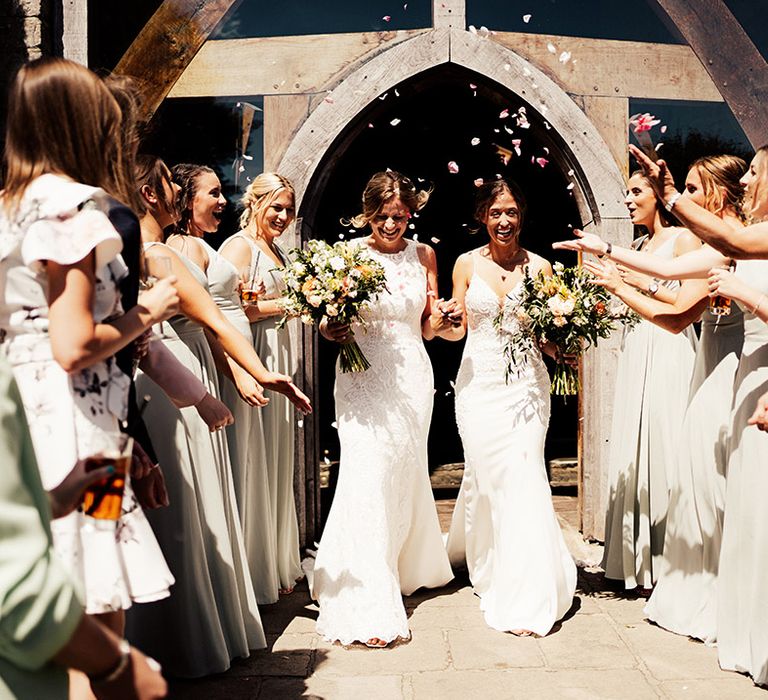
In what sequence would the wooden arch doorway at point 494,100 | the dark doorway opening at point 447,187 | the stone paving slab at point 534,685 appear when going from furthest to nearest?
the dark doorway opening at point 447,187 < the wooden arch doorway at point 494,100 < the stone paving slab at point 534,685

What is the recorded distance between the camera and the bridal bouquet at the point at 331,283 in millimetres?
4805

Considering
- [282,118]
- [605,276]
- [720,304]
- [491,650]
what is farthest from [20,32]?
[491,650]

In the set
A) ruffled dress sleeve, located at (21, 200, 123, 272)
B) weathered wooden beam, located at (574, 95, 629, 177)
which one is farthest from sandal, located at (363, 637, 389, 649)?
weathered wooden beam, located at (574, 95, 629, 177)

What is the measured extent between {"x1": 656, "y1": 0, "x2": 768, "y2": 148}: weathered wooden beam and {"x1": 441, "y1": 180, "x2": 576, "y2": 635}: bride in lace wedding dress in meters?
2.37

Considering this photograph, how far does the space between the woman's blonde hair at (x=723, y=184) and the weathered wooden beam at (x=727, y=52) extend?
2.16 meters

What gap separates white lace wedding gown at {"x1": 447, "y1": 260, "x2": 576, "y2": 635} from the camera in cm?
491

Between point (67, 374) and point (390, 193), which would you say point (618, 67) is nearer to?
point (390, 193)

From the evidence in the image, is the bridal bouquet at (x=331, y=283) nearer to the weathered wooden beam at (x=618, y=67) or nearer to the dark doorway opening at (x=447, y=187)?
the weathered wooden beam at (x=618, y=67)

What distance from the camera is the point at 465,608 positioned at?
527cm

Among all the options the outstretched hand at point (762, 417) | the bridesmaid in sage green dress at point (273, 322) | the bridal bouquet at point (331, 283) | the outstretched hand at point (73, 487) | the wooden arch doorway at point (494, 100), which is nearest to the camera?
the outstretched hand at point (73, 487)

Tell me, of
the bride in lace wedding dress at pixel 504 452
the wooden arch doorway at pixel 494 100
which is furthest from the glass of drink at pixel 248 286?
the bride in lace wedding dress at pixel 504 452

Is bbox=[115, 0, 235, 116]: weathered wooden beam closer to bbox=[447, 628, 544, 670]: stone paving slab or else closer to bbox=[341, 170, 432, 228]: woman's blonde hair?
bbox=[341, 170, 432, 228]: woman's blonde hair

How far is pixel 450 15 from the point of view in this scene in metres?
6.50

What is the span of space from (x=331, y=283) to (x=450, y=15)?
286 centimetres
